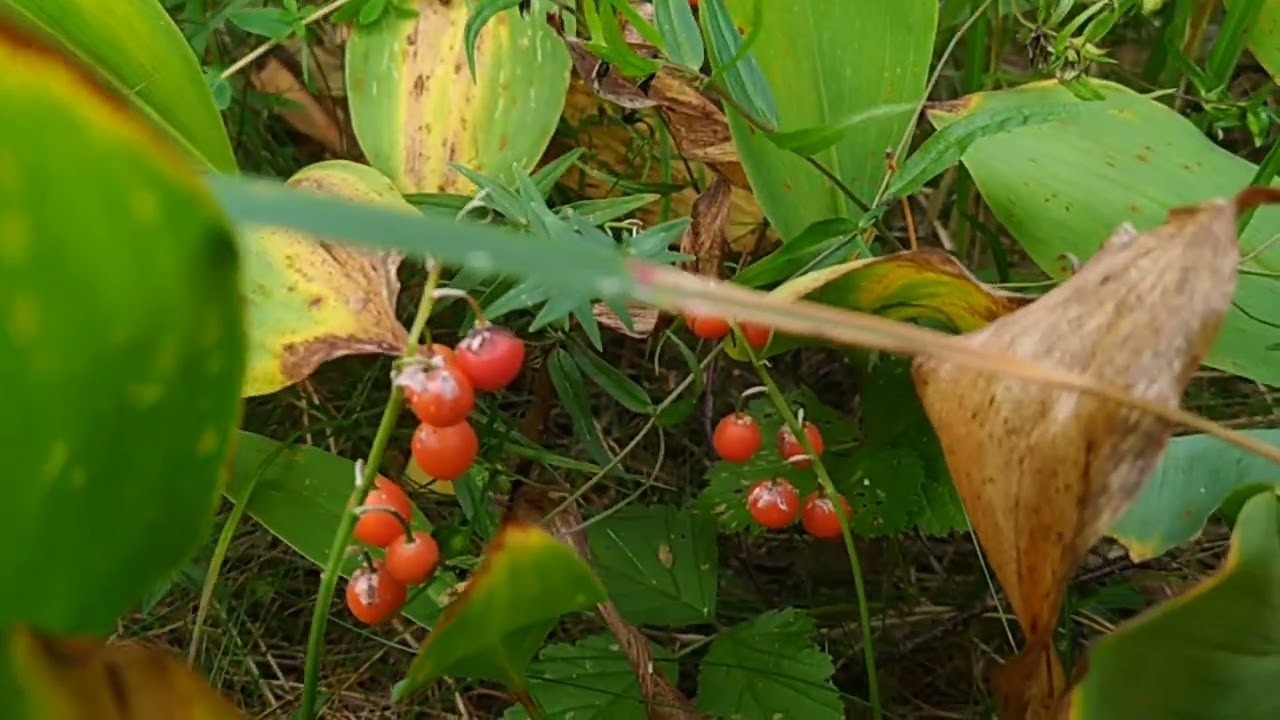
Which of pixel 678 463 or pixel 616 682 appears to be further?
pixel 678 463

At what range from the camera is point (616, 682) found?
2.24 feet

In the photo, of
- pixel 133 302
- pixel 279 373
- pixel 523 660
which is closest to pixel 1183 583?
pixel 523 660

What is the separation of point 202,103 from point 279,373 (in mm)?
220

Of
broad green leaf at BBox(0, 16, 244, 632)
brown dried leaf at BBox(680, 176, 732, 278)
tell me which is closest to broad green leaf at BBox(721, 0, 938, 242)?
brown dried leaf at BBox(680, 176, 732, 278)

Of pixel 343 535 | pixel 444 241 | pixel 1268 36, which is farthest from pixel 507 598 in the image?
pixel 1268 36

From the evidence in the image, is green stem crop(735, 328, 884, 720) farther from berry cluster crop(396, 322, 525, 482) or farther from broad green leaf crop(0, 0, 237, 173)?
broad green leaf crop(0, 0, 237, 173)

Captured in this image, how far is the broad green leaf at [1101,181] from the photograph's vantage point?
68cm

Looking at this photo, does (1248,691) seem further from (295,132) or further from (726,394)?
(295,132)

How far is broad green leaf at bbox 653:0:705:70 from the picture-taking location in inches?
24.5

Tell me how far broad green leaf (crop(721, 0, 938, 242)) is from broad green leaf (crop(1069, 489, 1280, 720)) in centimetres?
40

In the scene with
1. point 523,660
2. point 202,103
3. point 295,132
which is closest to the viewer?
point 523,660

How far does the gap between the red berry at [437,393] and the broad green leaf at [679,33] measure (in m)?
0.24

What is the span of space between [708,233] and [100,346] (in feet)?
1.45

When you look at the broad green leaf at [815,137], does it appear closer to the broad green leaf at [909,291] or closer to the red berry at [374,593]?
the broad green leaf at [909,291]
